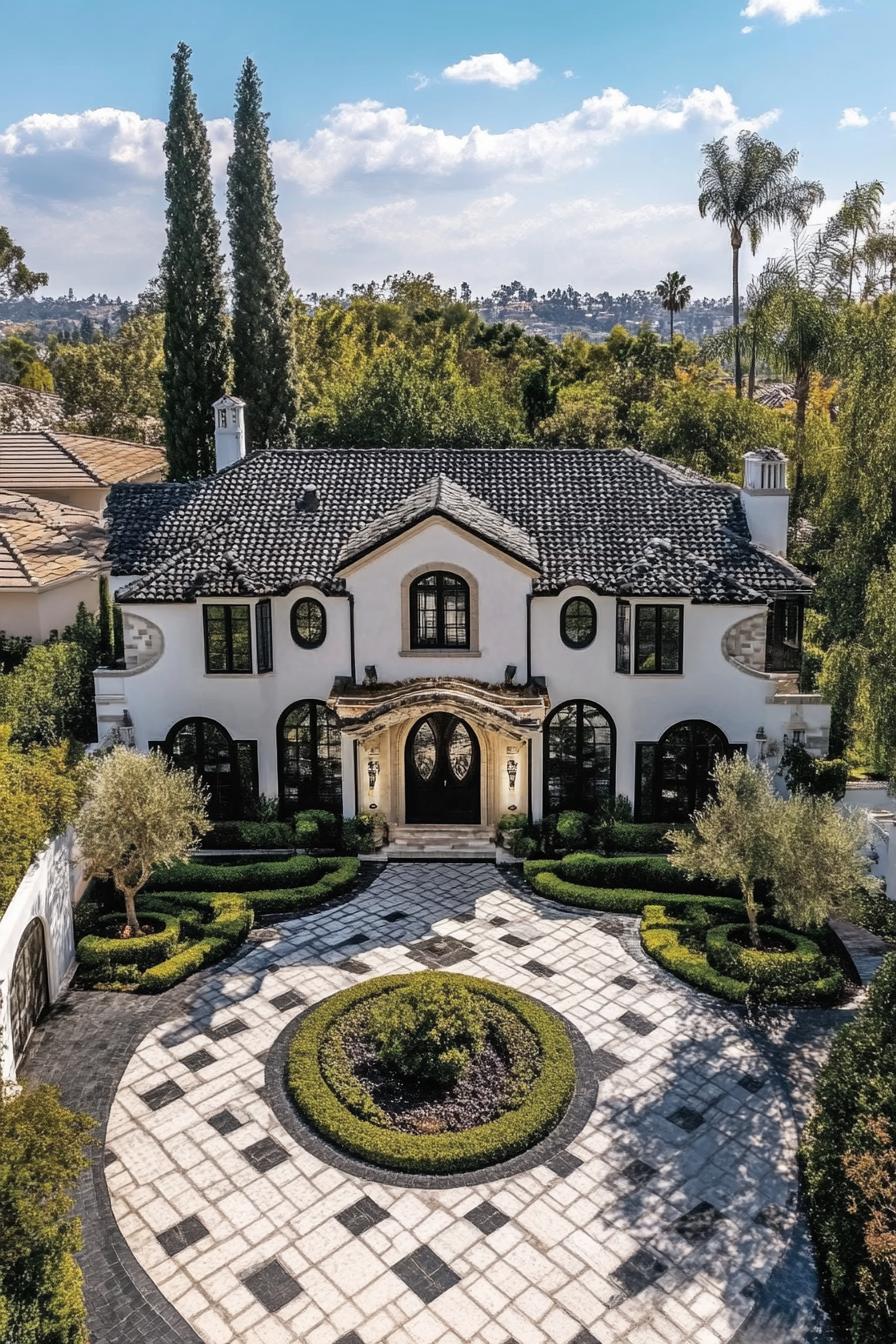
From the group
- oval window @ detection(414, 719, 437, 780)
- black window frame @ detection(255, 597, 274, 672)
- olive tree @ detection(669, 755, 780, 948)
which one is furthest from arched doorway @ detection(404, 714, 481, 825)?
olive tree @ detection(669, 755, 780, 948)

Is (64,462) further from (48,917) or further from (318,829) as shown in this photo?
(48,917)

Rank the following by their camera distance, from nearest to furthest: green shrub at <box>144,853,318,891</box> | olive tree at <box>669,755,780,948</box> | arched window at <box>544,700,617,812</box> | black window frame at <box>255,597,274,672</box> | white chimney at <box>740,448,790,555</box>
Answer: olive tree at <box>669,755,780,948</box> < green shrub at <box>144,853,318,891</box> < black window frame at <box>255,597,274,672</box> < arched window at <box>544,700,617,812</box> < white chimney at <box>740,448,790,555</box>

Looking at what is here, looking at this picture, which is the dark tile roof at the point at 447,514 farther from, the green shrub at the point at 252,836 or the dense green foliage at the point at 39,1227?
the dense green foliage at the point at 39,1227

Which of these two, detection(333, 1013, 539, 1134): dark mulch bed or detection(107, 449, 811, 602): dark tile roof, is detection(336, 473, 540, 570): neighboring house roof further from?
detection(333, 1013, 539, 1134): dark mulch bed

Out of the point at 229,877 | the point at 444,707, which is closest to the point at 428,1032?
the point at 229,877

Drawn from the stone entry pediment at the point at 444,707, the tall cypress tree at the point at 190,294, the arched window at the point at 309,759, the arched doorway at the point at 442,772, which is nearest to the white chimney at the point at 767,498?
the stone entry pediment at the point at 444,707

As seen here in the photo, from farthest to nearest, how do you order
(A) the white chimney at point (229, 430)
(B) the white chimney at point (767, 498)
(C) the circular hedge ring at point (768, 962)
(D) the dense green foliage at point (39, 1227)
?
(A) the white chimney at point (229, 430), (B) the white chimney at point (767, 498), (C) the circular hedge ring at point (768, 962), (D) the dense green foliage at point (39, 1227)

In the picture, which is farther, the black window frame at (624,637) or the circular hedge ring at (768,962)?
the black window frame at (624,637)
